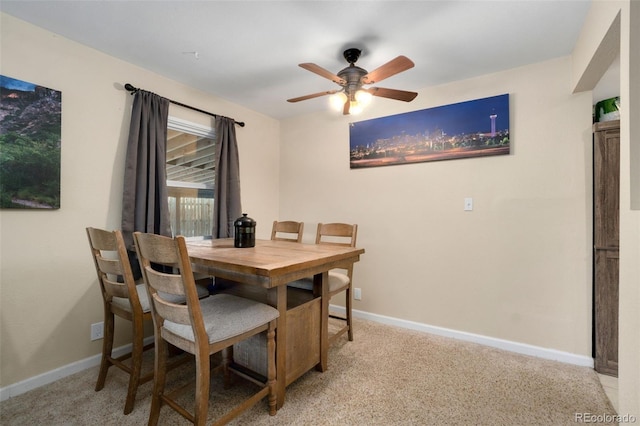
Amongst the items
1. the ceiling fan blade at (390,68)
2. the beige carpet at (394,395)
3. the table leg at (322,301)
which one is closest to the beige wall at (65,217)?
the beige carpet at (394,395)

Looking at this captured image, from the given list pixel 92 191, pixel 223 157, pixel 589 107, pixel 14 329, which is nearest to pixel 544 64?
pixel 589 107

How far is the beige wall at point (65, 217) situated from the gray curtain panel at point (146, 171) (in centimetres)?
11

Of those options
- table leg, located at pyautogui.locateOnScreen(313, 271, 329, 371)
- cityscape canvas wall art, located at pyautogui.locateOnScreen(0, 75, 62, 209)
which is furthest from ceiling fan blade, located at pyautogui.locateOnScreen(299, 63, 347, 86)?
cityscape canvas wall art, located at pyautogui.locateOnScreen(0, 75, 62, 209)

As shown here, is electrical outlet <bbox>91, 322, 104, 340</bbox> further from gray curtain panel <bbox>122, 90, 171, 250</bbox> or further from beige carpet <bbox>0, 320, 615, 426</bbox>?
gray curtain panel <bbox>122, 90, 171, 250</bbox>

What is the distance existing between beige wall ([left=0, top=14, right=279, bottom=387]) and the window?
0.48 metres

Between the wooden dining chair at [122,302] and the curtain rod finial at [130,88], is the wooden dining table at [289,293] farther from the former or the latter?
the curtain rod finial at [130,88]

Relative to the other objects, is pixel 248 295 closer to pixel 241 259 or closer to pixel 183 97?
pixel 241 259

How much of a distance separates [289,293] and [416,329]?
4.66 feet

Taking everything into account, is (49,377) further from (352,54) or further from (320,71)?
(352,54)

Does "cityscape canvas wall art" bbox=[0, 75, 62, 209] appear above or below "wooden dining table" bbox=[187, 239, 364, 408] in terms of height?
above

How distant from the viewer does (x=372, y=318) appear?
3021 millimetres

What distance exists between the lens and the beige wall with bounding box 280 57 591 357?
2182 mm

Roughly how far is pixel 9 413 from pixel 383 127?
133 inches

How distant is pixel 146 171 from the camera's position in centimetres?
235
